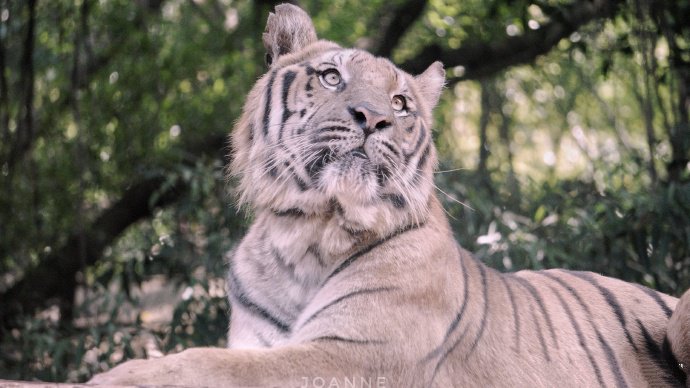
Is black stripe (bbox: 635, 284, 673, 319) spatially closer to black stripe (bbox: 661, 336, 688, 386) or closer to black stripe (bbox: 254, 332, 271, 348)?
black stripe (bbox: 661, 336, 688, 386)

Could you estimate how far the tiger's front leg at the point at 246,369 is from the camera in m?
2.32

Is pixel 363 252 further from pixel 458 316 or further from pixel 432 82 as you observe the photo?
pixel 432 82

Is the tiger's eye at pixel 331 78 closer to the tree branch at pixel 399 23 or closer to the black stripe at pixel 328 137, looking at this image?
the black stripe at pixel 328 137

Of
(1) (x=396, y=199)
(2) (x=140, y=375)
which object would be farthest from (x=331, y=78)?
(2) (x=140, y=375)

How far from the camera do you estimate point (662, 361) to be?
10.6 feet

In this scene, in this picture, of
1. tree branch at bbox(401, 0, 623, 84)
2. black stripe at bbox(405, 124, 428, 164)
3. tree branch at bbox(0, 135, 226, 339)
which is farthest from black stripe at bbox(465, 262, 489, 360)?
tree branch at bbox(401, 0, 623, 84)

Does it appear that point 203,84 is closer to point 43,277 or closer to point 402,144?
point 43,277

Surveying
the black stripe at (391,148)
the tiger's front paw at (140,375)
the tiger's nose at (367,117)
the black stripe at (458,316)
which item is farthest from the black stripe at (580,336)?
the tiger's front paw at (140,375)

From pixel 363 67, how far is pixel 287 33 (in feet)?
1.33

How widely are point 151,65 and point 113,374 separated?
4656 mm

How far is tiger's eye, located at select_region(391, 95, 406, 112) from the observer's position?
316 cm

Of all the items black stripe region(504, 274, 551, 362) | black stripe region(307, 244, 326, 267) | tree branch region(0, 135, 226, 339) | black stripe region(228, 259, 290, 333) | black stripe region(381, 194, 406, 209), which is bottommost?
tree branch region(0, 135, 226, 339)

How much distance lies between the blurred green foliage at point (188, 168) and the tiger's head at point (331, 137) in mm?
1664

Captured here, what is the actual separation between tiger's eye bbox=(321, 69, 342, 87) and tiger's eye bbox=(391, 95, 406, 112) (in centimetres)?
21
